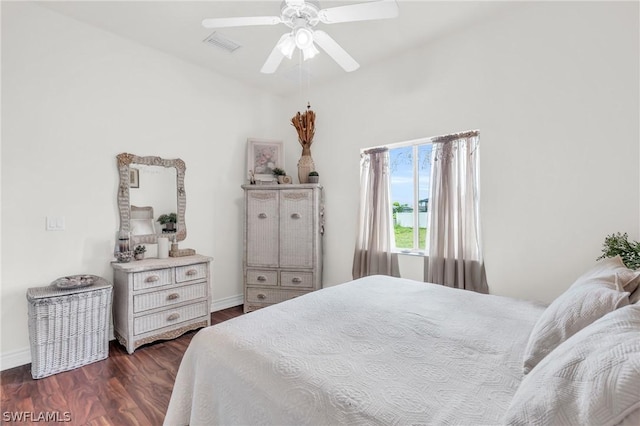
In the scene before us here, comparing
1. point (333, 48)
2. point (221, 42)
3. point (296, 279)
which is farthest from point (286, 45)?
point (296, 279)

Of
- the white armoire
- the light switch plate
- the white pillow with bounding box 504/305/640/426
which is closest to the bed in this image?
the white pillow with bounding box 504/305/640/426

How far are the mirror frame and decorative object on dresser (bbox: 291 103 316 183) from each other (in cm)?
135

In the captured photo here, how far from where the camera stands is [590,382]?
0.64 m

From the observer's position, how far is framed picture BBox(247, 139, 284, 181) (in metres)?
3.87

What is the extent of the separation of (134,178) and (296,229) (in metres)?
1.75

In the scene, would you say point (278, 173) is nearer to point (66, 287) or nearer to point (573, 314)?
point (66, 287)

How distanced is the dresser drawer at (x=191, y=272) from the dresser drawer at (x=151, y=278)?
0.09 meters

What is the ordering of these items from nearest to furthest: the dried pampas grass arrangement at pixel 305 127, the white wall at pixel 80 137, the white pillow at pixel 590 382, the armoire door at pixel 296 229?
the white pillow at pixel 590 382
the white wall at pixel 80 137
the armoire door at pixel 296 229
the dried pampas grass arrangement at pixel 305 127

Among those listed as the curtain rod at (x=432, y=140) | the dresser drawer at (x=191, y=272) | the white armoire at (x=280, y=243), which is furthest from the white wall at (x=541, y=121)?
the dresser drawer at (x=191, y=272)

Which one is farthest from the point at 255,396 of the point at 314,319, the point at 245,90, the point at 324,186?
the point at 245,90

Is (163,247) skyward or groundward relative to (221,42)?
groundward

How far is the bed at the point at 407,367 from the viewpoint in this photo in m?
0.68

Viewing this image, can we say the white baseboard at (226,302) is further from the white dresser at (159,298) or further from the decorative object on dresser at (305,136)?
the decorative object on dresser at (305,136)

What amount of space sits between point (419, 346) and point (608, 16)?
263cm
